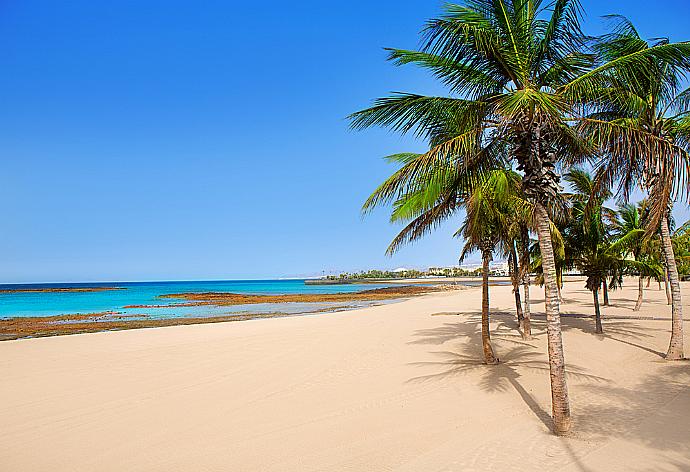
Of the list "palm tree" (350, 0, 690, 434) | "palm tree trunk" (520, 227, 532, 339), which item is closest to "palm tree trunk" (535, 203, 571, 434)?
"palm tree" (350, 0, 690, 434)

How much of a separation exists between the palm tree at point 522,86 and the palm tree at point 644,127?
26 cm

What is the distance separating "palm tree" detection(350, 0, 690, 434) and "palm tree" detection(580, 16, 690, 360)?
10.3 inches

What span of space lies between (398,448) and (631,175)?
8.08 metres

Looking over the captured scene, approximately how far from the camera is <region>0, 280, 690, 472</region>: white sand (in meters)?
5.37

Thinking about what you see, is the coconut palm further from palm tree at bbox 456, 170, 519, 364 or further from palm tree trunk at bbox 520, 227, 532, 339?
palm tree at bbox 456, 170, 519, 364

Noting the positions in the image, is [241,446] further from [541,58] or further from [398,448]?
[541,58]

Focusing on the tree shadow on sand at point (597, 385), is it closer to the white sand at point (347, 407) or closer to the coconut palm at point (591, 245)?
the white sand at point (347, 407)

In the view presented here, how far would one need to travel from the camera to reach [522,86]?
19.8 feet

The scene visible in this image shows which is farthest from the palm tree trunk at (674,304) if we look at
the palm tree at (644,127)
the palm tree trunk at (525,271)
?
the palm tree trunk at (525,271)

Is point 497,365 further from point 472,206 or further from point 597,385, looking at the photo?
point 472,206

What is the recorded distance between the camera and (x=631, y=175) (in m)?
9.40

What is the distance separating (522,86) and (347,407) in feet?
19.7

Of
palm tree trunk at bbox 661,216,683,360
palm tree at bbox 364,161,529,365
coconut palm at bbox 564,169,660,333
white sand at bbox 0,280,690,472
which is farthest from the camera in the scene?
coconut palm at bbox 564,169,660,333

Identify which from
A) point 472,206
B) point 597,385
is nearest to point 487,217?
point 472,206
